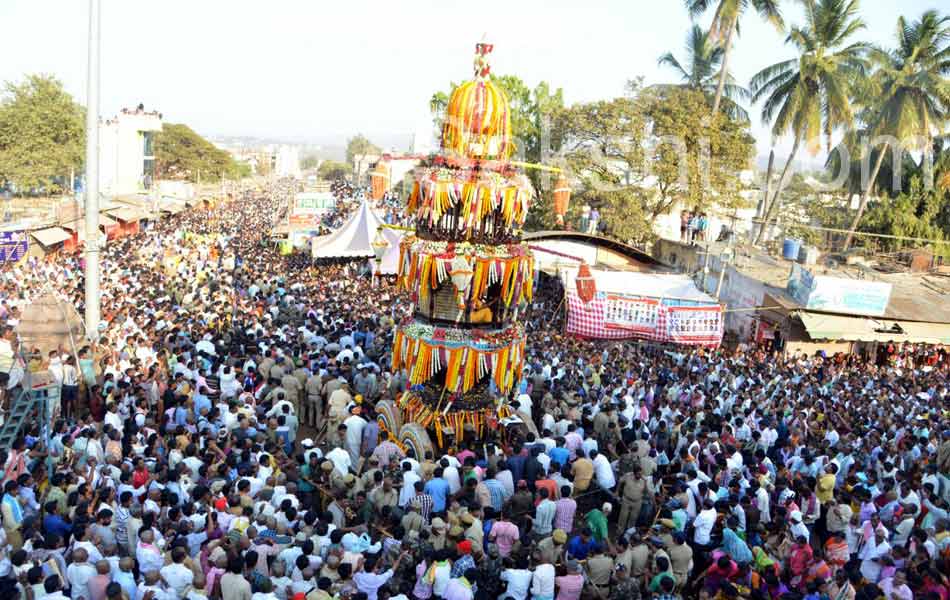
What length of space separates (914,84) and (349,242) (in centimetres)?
1870

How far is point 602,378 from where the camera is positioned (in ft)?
45.3

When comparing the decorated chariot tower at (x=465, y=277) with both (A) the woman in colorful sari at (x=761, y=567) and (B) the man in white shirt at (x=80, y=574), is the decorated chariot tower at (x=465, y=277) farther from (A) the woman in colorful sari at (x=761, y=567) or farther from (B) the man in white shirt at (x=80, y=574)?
(B) the man in white shirt at (x=80, y=574)

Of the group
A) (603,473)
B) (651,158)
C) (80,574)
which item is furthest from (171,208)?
(80,574)

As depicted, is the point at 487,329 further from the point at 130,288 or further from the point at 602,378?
the point at 130,288

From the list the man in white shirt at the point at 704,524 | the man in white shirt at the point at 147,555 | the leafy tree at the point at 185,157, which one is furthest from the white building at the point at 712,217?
the leafy tree at the point at 185,157

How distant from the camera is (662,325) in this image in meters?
16.2

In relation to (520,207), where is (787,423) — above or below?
below

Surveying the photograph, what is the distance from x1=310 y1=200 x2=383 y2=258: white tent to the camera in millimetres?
23953

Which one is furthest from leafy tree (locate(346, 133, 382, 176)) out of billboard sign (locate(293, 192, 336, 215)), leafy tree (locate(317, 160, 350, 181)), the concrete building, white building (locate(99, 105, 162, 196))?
billboard sign (locate(293, 192, 336, 215))

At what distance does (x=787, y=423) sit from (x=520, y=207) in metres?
5.31

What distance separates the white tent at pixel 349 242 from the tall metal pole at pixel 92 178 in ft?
34.5

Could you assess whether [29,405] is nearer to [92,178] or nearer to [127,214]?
[92,178]

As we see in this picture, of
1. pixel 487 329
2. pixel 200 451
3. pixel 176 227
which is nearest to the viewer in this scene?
pixel 200 451

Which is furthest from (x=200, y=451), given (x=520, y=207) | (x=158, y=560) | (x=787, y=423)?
(x=787, y=423)
